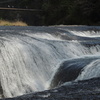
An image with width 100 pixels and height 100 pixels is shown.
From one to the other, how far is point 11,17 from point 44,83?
3165cm

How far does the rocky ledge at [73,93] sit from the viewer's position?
7395 millimetres

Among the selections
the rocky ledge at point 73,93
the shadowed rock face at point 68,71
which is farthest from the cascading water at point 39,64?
the rocky ledge at point 73,93

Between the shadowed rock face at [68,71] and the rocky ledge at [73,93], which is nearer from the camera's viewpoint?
the rocky ledge at [73,93]

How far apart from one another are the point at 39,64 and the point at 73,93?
5.60 metres

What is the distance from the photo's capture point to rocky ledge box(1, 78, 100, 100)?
7395mm

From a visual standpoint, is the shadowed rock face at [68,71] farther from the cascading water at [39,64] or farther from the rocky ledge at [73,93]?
the rocky ledge at [73,93]

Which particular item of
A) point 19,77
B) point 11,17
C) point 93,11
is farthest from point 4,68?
point 11,17

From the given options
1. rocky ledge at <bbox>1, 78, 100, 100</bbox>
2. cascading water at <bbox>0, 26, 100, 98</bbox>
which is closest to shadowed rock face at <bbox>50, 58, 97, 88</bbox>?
cascading water at <bbox>0, 26, 100, 98</bbox>

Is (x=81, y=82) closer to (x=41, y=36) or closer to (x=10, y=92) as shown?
(x=10, y=92)

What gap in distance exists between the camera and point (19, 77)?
12.3m

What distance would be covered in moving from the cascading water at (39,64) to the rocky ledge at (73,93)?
257cm

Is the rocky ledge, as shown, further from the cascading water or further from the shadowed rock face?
the shadowed rock face

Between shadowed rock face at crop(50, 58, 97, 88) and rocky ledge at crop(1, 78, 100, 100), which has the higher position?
rocky ledge at crop(1, 78, 100, 100)

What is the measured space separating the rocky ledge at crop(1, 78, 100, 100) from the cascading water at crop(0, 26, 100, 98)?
2.57 metres
